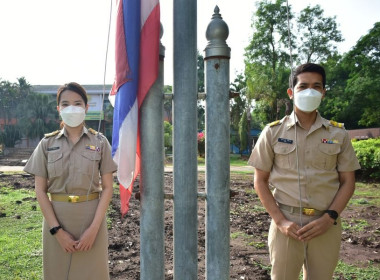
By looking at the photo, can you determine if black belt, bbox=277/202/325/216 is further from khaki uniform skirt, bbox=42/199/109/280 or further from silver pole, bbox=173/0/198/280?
khaki uniform skirt, bbox=42/199/109/280

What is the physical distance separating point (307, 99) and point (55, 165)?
156 centimetres

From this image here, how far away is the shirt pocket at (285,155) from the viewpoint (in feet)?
6.48

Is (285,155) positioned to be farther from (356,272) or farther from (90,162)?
(356,272)

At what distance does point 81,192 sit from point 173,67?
1051mm

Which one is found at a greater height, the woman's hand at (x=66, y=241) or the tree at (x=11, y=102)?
the tree at (x=11, y=102)

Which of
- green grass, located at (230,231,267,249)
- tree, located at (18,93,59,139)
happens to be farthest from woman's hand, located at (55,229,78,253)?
tree, located at (18,93,59,139)

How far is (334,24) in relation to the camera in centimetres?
2645

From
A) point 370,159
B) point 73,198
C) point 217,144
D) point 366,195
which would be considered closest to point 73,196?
point 73,198

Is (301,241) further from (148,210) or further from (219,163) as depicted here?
(148,210)

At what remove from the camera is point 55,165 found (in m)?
2.10

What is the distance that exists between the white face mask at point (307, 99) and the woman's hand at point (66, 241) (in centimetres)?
155

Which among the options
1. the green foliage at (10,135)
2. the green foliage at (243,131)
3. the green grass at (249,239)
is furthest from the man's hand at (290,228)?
the green foliage at (10,135)

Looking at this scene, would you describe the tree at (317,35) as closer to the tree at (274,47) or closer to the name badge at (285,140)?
the tree at (274,47)

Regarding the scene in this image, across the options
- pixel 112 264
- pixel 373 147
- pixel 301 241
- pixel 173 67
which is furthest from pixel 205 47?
pixel 373 147
